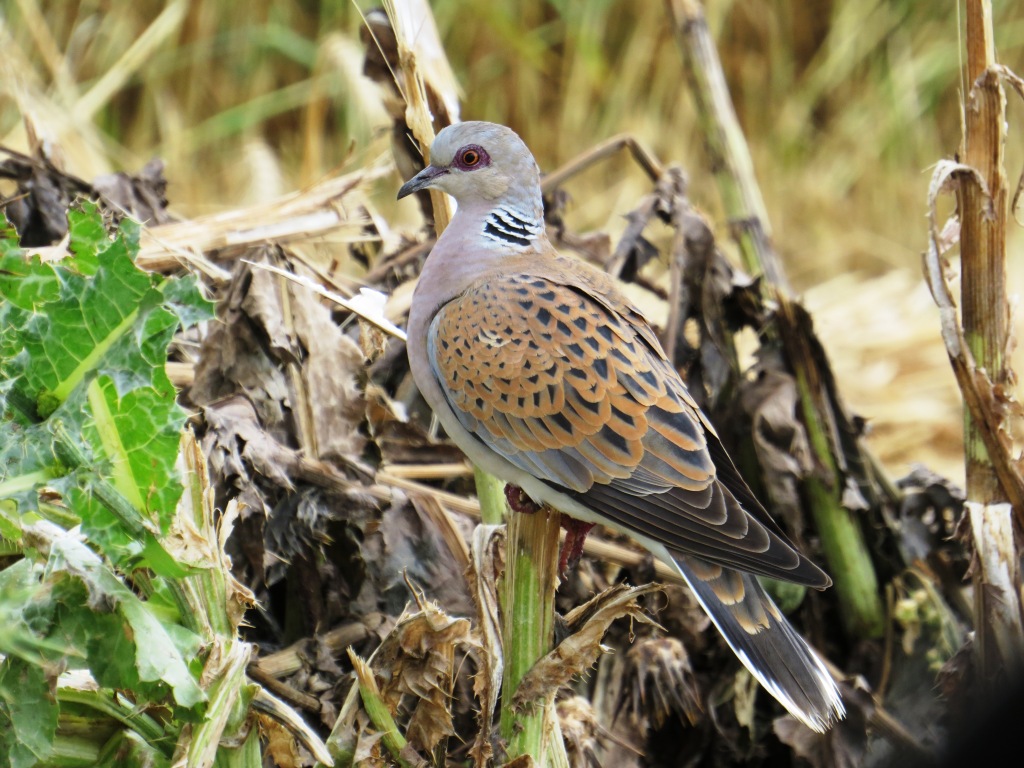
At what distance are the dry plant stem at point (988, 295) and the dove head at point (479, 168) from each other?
35.8 inches

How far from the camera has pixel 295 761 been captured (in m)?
2.17

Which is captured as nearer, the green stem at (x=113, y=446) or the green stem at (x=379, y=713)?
the green stem at (x=113, y=446)

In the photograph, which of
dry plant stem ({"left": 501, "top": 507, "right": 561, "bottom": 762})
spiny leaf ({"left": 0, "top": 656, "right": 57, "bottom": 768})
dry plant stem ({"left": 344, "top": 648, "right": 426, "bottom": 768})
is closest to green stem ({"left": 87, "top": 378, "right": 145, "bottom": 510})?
spiny leaf ({"left": 0, "top": 656, "right": 57, "bottom": 768})

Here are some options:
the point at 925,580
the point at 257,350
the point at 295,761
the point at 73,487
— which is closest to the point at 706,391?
the point at 925,580

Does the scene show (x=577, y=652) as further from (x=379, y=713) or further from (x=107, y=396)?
(x=107, y=396)

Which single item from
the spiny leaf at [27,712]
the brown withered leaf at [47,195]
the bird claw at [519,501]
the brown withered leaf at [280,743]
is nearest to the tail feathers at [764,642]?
the bird claw at [519,501]

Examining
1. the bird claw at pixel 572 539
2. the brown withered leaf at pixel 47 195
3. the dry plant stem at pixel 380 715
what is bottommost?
the dry plant stem at pixel 380 715

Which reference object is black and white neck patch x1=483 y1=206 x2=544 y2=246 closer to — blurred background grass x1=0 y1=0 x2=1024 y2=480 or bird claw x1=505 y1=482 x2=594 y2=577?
bird claw x1=505 y1=482 x2=594 y2=577

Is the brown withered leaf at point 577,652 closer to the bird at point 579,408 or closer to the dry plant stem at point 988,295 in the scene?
the bird at point 579,408

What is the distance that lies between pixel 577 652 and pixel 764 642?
357 mm

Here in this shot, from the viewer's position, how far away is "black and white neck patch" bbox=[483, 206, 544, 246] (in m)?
2.59

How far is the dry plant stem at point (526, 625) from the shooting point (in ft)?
6.89

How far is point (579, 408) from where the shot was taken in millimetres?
2375

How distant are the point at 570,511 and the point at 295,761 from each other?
0.67m
